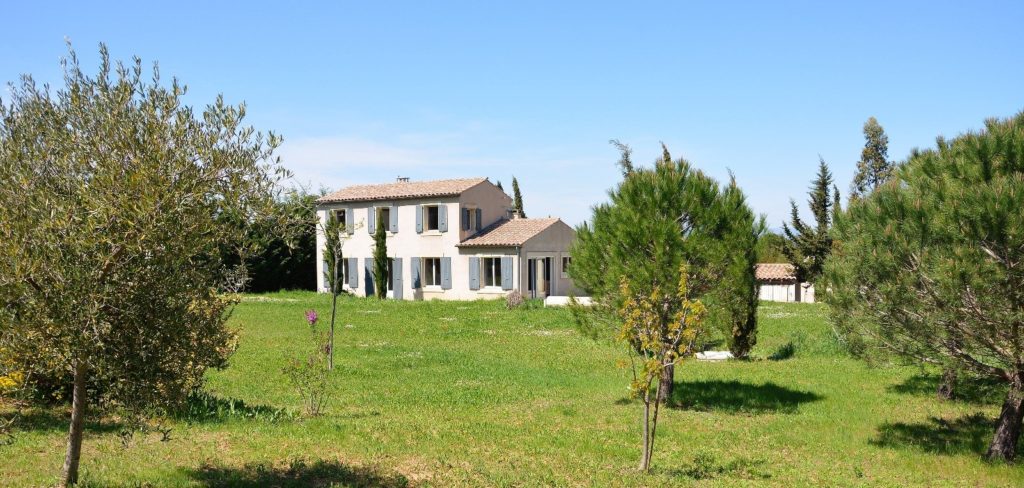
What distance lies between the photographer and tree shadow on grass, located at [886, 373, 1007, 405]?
13750mm

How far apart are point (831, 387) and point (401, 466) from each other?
9724mm

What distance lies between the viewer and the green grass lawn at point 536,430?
8.51 m

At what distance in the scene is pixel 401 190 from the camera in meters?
38.1

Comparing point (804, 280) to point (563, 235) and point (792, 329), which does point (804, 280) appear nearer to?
point (563, 235)

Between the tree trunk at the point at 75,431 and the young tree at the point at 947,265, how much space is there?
8.86m

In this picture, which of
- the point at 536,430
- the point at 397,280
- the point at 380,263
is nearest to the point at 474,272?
the point at 397,280

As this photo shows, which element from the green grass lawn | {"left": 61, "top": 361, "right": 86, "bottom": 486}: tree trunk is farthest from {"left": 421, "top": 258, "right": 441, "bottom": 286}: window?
{"left": 61, "top": 361, "right": 86, "bottom": 486}: tree trunk

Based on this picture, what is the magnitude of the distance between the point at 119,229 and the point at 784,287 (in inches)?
1429

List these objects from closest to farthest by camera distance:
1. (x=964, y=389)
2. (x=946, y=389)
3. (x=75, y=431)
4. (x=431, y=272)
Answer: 1. (x=75, y=431)
2. (x=946, y=389)
3. (x=964, y=389)
4. (x=431, y=272)

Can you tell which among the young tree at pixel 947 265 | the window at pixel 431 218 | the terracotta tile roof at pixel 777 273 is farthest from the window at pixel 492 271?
the young tree at pixel 947 265

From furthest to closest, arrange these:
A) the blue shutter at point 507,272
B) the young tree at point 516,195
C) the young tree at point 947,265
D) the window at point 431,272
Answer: the young tree at point 516,195 → the window at point 431,272 → the blue shutter at point 507,272 → the young tree at point 947,265

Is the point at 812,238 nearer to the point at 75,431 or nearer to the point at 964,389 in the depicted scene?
the point at 964,389

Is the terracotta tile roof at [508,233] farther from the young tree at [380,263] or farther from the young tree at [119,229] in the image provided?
the young tree at [119,229]

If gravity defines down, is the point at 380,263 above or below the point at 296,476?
above
